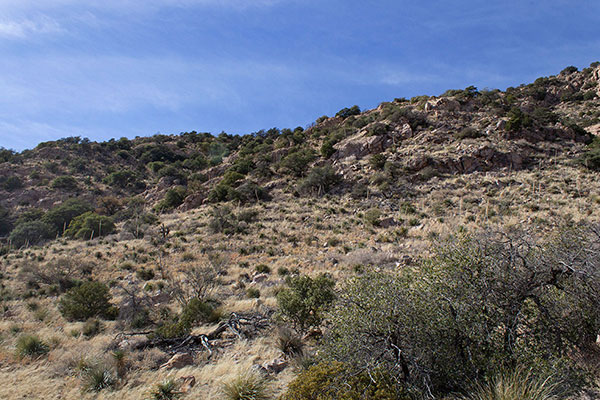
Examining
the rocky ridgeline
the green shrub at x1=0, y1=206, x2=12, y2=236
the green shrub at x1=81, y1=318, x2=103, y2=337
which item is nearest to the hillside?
the green shrub at x1=81, y1=318, x2=103, y2=337

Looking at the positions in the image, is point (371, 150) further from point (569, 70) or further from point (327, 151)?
point (569, 70)

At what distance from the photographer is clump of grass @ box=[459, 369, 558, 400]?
3566mm

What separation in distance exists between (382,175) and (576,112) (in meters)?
30.4

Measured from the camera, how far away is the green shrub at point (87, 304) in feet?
34.6

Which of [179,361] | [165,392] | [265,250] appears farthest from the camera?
[265,250]

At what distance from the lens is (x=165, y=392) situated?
5410mm

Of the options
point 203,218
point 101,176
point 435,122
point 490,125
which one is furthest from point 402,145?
point 101,176

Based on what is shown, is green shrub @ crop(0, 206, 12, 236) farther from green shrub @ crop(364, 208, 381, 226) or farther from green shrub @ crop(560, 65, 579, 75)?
green shrub @ crop(560, 65, 579, 75)

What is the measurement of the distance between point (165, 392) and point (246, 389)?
1.61 m

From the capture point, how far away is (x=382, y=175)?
26844 millimetres

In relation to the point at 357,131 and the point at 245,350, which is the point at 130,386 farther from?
the point at 357,131

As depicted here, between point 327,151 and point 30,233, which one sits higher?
point 327,151

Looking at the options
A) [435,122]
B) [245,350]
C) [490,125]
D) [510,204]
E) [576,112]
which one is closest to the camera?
[245,350]

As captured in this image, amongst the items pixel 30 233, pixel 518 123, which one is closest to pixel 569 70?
pixel 518 123
